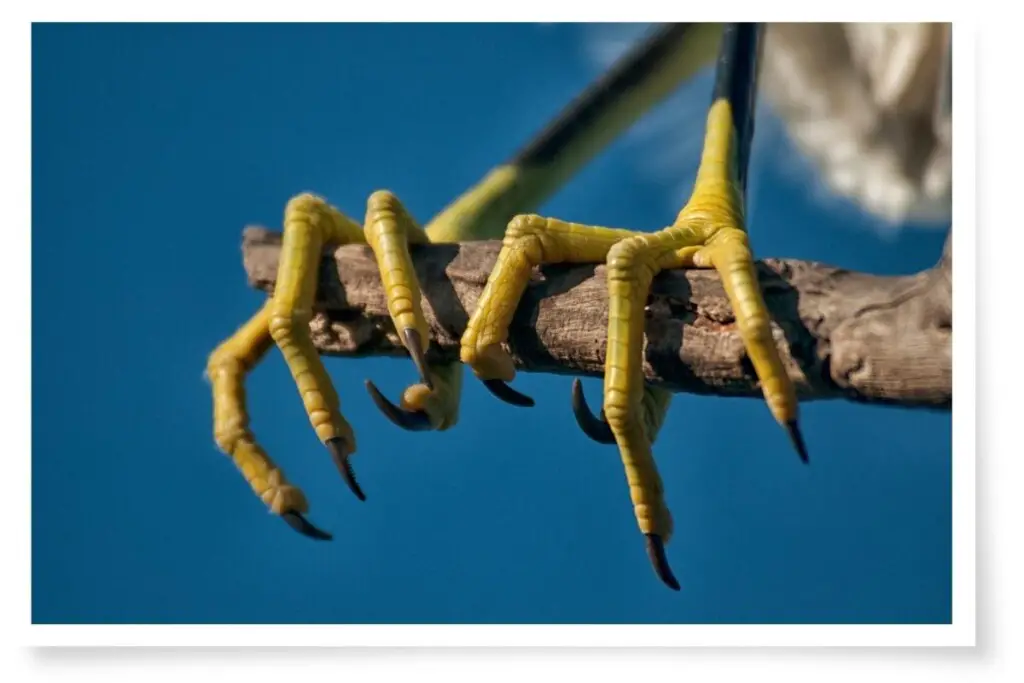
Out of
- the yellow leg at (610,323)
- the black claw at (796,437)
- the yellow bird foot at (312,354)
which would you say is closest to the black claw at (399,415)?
the yellow bird foot at (312,354)

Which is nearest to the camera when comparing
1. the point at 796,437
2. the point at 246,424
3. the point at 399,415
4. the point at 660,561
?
the point at 796,437

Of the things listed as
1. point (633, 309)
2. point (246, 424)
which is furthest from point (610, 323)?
point (246, 424)

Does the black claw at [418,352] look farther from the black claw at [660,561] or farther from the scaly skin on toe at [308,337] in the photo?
the black claw at [660,561]

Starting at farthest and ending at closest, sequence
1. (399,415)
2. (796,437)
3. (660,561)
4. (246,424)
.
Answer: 1. (246,424)
2. (399,415)
3. (660,561)
4. (796,437)

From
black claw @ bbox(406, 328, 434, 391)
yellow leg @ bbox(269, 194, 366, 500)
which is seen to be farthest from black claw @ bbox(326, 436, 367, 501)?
black claw @ bbox(406, 328, 434, 391)
